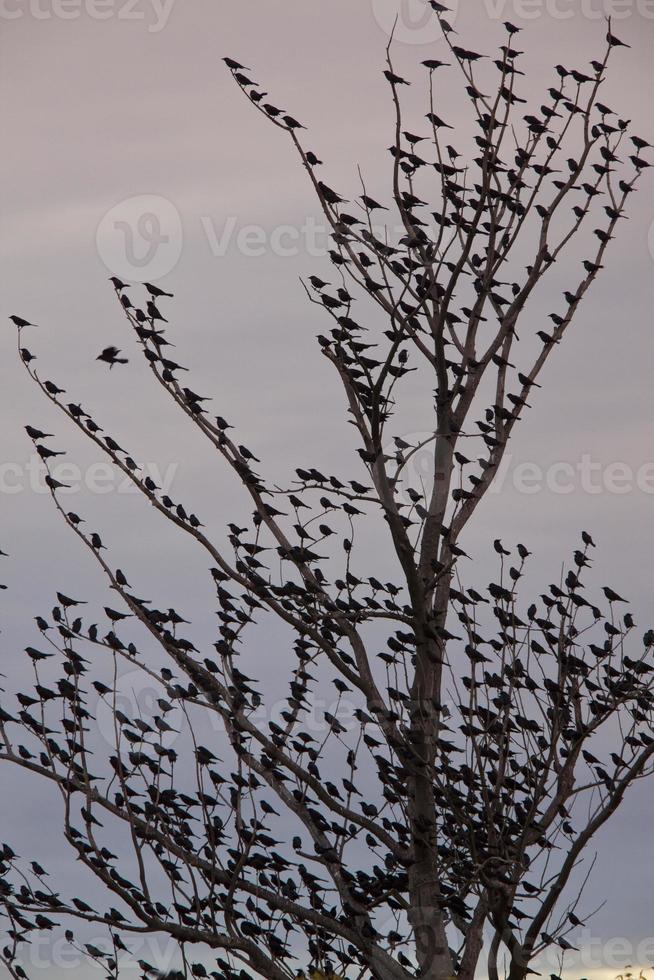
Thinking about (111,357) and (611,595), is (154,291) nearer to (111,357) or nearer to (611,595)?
(111,357)

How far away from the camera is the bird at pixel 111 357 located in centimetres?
1234

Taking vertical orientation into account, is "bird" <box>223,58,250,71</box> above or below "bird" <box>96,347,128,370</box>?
above

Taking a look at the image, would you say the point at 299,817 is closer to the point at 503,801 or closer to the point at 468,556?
the point at 503,801

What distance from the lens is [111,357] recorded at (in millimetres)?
12414

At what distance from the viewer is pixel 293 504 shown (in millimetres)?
12008

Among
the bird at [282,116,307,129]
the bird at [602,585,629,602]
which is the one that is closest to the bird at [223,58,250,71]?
the bird at [282,116,307,129]

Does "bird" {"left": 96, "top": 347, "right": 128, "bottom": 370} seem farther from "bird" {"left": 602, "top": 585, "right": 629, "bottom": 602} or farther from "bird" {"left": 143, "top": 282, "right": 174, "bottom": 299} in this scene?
"bird" {"left": 602, "top": 585, "right": 629, "bottom": 602}

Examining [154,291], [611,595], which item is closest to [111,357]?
[154,291]

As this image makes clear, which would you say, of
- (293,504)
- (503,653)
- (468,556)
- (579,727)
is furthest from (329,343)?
(579,727)

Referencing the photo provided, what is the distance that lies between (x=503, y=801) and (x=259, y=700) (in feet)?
7.47

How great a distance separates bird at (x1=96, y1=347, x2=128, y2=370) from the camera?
12344 mm

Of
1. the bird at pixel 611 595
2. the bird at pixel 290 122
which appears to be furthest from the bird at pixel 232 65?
the bird at pixel 611 595

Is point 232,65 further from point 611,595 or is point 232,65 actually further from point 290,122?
point 611,595

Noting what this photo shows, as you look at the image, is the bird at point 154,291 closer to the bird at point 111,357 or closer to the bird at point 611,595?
the bird at point 111,357
